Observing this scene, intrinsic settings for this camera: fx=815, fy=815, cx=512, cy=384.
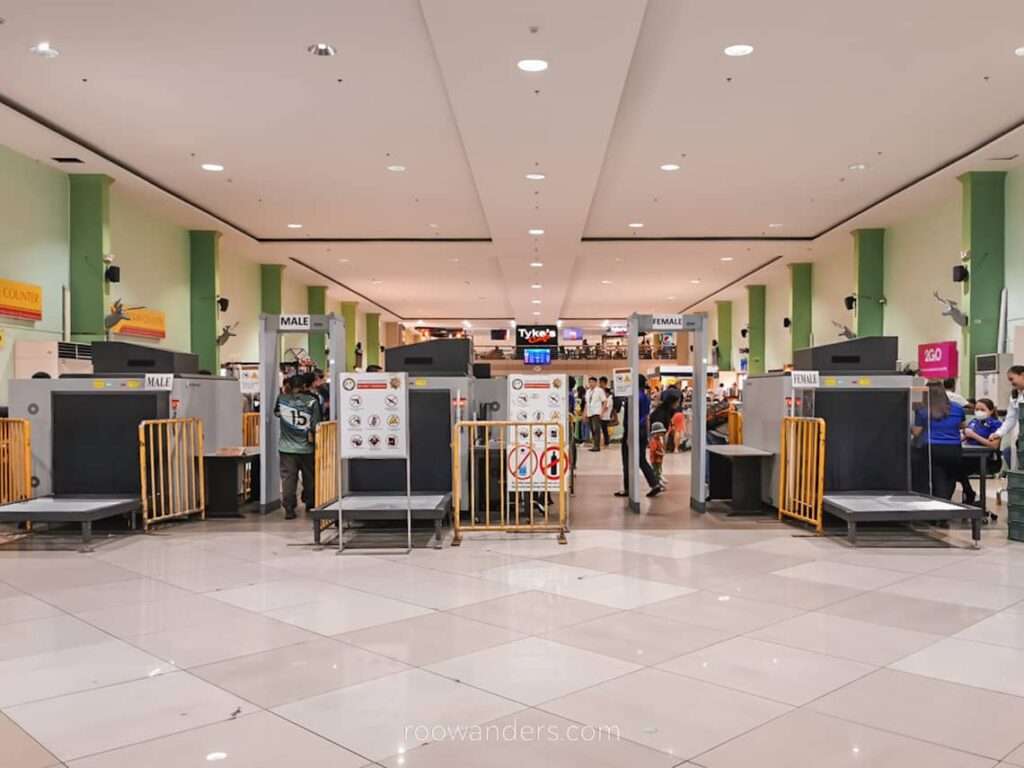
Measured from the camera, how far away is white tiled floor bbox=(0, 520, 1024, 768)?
10.9 ft

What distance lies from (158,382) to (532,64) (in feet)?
17.4

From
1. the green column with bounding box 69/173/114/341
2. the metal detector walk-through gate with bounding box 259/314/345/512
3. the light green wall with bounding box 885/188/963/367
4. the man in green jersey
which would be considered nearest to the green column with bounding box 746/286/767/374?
the light green wall with bounding box 885/188/963/367

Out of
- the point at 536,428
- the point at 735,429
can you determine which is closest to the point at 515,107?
the point at 536,428

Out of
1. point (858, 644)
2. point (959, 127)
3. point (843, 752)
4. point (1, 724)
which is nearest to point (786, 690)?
point (843, 752)

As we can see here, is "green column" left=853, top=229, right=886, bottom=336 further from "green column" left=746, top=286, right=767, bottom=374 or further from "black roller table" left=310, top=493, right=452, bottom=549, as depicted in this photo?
"black roller table" left=310, top=493, right=452, bottom=549

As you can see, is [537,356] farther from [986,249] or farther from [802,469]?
[802,469]

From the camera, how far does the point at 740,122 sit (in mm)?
11234

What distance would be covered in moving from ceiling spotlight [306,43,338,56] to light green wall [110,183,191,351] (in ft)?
25.0

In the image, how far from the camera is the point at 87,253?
1377 centimetres

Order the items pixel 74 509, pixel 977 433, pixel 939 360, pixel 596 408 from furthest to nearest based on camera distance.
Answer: pixel 596 408, pixel 939 360, pixel 977 433, pixel 74 509

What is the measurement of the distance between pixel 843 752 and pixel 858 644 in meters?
1.55

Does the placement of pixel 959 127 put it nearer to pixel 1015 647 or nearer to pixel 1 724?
pixel 1015 647

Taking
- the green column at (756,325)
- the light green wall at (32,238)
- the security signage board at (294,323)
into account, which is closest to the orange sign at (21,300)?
the light green wall at (32,238)

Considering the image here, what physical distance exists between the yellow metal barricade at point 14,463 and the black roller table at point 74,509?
0.29 meters
